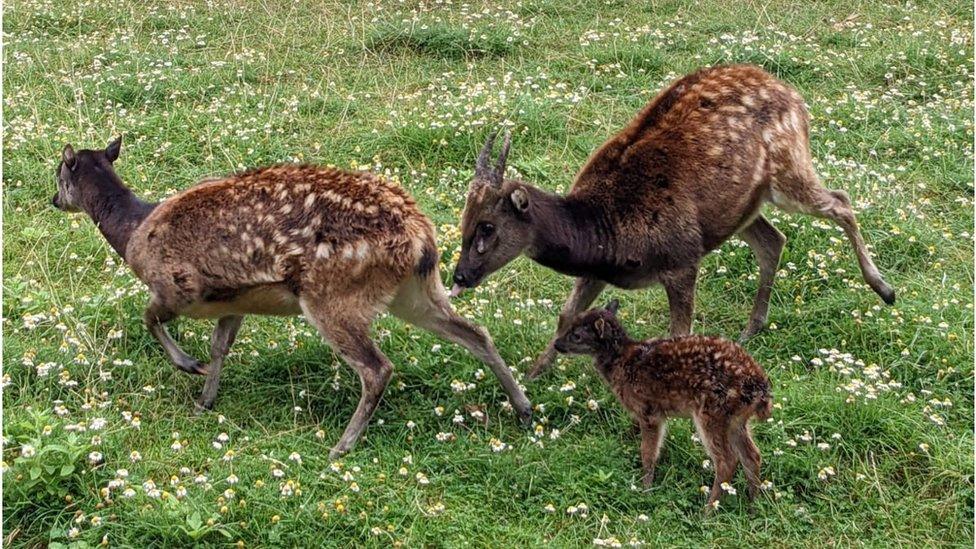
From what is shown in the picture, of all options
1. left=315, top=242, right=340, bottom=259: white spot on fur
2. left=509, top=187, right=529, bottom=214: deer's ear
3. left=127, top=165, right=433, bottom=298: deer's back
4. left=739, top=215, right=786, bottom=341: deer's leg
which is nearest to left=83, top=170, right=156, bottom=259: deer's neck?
left=127, top=165, right=433, bottom=298: deer's back

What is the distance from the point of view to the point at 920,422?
250 inches

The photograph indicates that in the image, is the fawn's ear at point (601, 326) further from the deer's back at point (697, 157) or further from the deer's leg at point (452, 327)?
the deer's back at point (697, 157)

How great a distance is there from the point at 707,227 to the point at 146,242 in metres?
3.09

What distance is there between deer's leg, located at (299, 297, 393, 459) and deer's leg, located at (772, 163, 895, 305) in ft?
8.78

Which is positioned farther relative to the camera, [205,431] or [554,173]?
[554,173]

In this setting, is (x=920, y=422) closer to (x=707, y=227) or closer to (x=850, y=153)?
(x=707, y=227)

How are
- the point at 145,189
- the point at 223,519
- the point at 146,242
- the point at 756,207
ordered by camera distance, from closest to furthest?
1. the point at 223,519
2. the point at 146,242
3. the point at 756,207
4. the point at 145,189

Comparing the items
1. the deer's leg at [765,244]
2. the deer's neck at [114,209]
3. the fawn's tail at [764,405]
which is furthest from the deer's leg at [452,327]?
the deer's leg at [765,244]

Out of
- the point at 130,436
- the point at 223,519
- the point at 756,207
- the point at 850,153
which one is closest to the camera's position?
the point at 223,519

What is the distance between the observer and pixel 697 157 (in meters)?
7.05

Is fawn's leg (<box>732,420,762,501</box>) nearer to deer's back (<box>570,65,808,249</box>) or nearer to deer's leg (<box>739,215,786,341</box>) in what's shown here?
deer's back (<box>570,65,808,249</box>)

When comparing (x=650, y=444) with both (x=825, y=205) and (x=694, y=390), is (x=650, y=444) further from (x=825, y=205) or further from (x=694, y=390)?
(x=825, y=205)

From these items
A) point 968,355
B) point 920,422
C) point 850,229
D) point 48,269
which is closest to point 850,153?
point 850,229

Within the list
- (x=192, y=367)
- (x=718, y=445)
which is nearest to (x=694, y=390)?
(x=718, y=445)
